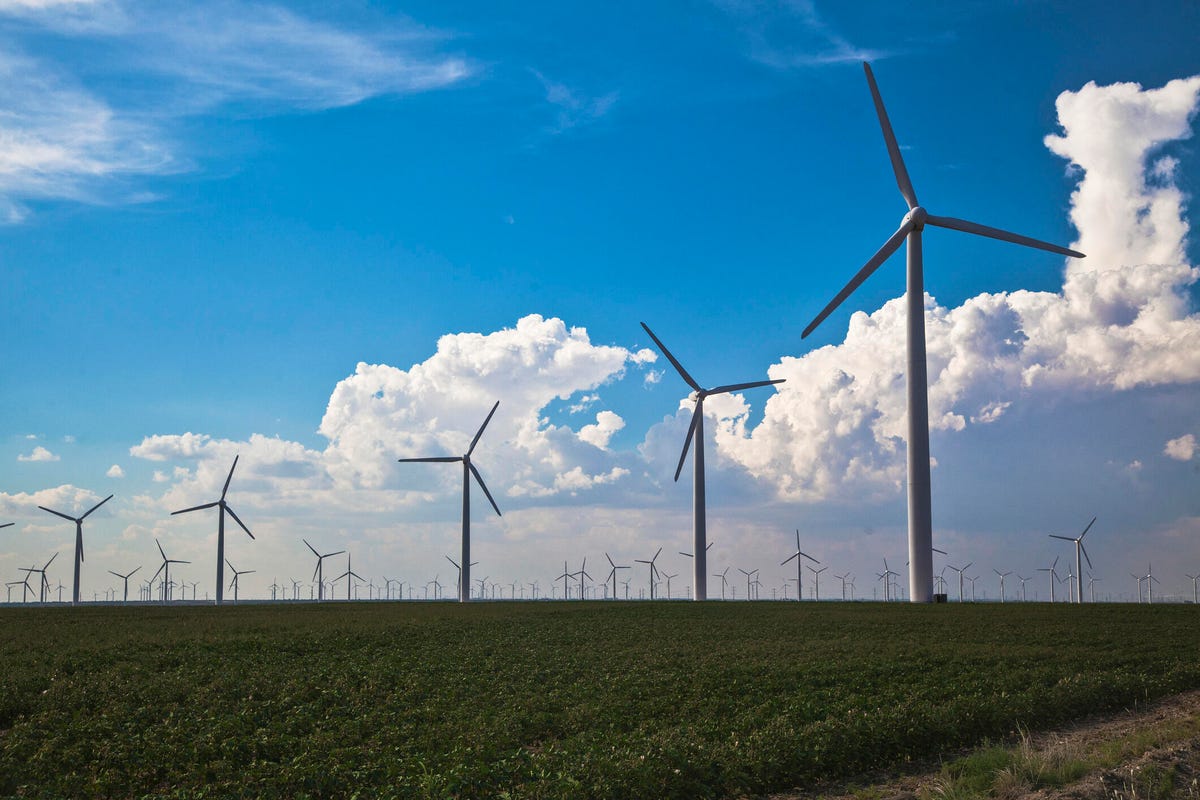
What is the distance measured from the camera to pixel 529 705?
31000 millimetres

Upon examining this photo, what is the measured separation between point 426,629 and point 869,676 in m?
32.5

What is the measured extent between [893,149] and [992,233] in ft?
40.9

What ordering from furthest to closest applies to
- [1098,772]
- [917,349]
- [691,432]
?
1. [691,432]
2. [917,349]
3. [1098,772]

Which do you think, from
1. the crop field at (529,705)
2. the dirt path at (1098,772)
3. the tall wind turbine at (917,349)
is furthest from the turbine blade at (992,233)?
the dirt path at (1098,772)

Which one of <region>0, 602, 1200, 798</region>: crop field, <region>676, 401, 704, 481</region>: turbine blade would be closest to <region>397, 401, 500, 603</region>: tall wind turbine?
<region>676, 401, 704, 481</region>: turbine blade

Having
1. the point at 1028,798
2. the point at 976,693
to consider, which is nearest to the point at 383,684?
the point at 976,693

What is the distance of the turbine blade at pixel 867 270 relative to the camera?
289 ft

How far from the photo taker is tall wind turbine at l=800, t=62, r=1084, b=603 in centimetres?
8206

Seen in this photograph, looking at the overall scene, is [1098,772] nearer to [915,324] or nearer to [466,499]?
[915,324]

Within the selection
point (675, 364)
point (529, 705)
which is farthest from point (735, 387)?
point (529, 705)

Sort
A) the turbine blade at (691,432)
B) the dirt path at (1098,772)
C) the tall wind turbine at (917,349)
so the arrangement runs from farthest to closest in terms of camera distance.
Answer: the turbine blade at (691,432) < the tall wind turbine at (917,349) < the dirt path at (1098,772)

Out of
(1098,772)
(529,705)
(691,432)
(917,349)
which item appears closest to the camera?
(1098,772)

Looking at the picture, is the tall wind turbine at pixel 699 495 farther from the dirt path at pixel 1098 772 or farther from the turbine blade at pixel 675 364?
the dirt path at pixel 1098 772

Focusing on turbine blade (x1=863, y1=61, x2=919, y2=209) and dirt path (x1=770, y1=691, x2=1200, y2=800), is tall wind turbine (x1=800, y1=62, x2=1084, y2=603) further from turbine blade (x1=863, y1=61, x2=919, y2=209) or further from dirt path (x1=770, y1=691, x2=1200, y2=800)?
dirt path (x1=770, y1=691, x2=1200, y2=800)
